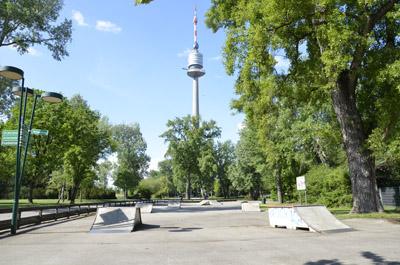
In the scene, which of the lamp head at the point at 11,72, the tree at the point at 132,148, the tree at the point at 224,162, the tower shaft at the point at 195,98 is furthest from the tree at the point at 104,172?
the lamp head at the point at 11,72

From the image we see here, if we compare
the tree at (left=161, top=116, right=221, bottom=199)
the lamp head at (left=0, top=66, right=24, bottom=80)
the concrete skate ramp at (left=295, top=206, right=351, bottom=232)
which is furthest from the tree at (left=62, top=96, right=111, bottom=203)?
the concrete skate ramp at (left=295, top=206, right=351, bottom=232)

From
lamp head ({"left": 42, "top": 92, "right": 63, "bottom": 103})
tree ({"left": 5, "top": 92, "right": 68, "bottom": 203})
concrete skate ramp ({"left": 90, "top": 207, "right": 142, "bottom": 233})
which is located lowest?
concrete skate ramp ({"left": 90, "top": 207, "right": 142, "bottom": 233})

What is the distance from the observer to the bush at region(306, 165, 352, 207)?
1188 inches

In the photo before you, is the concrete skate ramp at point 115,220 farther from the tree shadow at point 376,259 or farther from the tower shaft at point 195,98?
the tower shaft at point 195,98

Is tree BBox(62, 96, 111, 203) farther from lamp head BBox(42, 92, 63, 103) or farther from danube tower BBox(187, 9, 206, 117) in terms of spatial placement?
danube tower BBox(187, 9, 206, 117)

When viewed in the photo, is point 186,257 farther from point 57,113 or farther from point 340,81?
point 57,113

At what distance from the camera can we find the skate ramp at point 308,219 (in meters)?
12.0

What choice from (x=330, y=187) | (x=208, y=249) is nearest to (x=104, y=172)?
(x=330, y=187)

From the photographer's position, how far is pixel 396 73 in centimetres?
1432

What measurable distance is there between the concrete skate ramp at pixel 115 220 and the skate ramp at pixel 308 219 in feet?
→ 19.1

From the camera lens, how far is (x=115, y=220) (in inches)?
553

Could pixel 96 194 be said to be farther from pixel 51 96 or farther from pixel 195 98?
pixel 195 98

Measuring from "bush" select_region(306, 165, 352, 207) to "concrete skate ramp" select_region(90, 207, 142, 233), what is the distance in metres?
21.2

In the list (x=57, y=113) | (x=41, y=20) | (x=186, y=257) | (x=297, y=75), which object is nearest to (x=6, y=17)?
(x=41, y=20)
